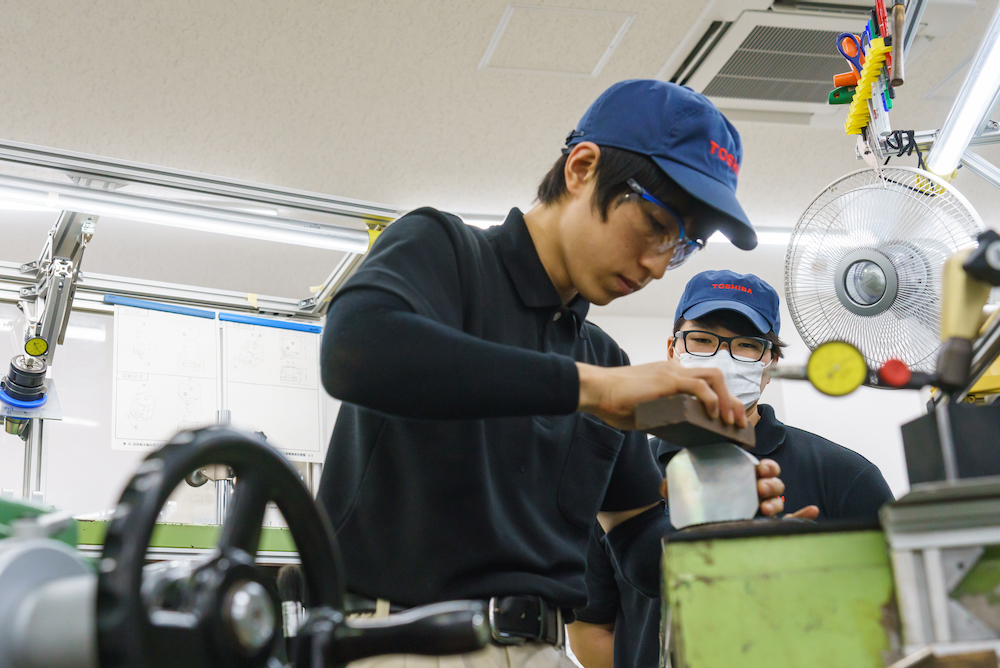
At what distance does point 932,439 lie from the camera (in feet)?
2.86

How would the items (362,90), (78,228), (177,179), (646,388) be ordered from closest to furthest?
(646,388)
(177,179)
(78,228)
(362,90)

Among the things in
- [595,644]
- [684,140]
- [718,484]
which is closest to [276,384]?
[595,644]

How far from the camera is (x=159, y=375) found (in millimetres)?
3371

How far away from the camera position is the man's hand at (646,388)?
38.8 inches

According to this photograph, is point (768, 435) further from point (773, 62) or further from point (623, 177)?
point (773, 62)

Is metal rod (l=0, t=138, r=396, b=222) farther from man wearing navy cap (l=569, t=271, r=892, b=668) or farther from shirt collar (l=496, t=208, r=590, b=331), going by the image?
shirt collar (l=496, t=208, r=590, b=331)

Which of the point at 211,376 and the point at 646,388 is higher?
the point at 211,376

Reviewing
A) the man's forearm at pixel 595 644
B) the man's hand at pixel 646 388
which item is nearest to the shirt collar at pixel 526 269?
the man's hand at pixel 646 388

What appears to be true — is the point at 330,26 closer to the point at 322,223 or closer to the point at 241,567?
the point at 322,223

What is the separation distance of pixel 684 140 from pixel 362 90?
8.48ft

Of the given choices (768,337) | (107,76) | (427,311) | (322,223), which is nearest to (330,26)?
(322,223)

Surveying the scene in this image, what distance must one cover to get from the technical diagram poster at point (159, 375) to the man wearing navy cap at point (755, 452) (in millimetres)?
1816

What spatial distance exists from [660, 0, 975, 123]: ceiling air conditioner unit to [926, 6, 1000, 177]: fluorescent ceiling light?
0.97 metres

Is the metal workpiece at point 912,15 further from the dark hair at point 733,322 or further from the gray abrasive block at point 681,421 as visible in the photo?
the gray abrasive block at point 681,421
